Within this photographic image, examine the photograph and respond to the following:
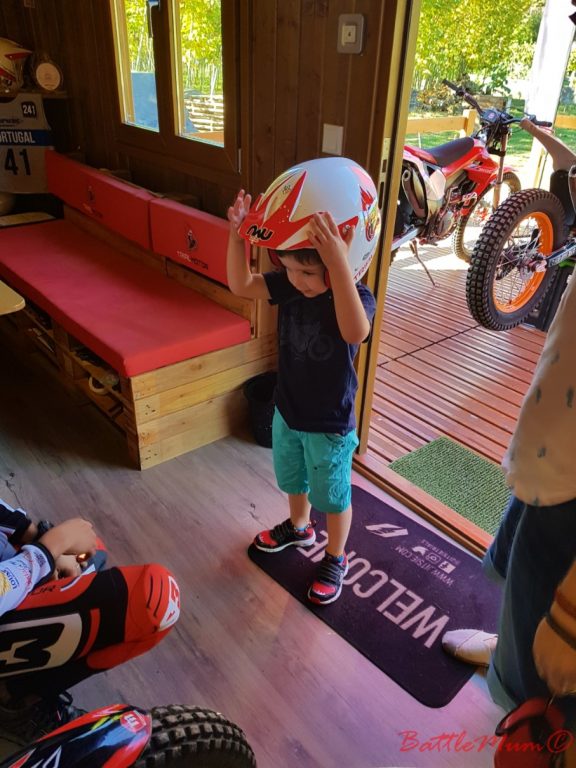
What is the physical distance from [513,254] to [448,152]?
1008 millimetres

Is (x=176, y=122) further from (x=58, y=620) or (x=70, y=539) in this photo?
(x=58, y=620)

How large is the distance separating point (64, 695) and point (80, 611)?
347 mm

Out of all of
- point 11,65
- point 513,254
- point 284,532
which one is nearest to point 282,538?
point 284,532

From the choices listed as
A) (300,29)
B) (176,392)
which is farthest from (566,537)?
(300,29)

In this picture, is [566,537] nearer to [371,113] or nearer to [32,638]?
[32,638]

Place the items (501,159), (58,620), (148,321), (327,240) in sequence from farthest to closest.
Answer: (501,159)
(148,321)
(327,240)
(58,620)

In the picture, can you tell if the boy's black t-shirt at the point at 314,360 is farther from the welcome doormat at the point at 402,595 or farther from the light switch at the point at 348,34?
the light switch at the point at 348,34

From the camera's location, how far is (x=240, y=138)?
88.2 inches

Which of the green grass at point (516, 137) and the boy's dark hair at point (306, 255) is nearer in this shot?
the boy's dark hair at point (306, 255)

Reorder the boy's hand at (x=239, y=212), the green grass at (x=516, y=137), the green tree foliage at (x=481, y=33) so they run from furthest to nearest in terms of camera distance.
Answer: the green tree foliage at (x=481, y=33) < the green grass at (x=516, y=137) < the boy's hand at (x=239, y=212)

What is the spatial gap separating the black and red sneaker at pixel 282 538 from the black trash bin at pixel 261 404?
51cm

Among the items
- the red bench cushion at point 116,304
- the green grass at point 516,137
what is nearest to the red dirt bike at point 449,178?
the green grass at point 516,137

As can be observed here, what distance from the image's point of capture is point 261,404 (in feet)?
7.41

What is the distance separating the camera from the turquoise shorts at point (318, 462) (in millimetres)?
1511
